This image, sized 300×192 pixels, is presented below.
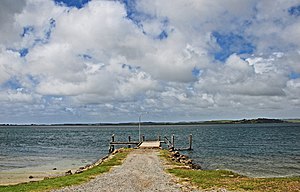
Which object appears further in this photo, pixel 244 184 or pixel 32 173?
pixel 32 173

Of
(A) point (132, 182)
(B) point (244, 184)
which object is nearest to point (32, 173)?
(A) point (132, 182)

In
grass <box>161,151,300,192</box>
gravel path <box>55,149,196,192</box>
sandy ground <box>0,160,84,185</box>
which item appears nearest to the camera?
grass <box>161,151,300,192</box>

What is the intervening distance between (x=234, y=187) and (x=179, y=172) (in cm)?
701

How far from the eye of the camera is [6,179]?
114ft

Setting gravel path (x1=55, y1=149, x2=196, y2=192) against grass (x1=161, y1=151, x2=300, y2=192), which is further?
gravel path (x1=55, y1=149, x2=196, y2=192)

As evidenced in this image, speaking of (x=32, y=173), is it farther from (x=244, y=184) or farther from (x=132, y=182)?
(x=244, y=184)

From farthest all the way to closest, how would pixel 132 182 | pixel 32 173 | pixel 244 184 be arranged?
pixel 32 173, pixel 132 182, pixel 244 184

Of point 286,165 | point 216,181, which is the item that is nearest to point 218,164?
point 286,165

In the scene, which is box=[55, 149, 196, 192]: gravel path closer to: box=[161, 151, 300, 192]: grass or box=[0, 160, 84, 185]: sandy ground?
box=[161, 151, 300, 192]: grass

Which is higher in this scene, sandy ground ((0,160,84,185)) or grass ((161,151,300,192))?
grass ((161,151,300,192))

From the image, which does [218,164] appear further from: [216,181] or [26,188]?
[26,188]

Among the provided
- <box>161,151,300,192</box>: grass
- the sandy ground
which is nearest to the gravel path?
<box>161,151,300,192</box>: grass

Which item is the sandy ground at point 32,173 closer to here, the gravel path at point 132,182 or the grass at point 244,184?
the gravel path at point 132,182

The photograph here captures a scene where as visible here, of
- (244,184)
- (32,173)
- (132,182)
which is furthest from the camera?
(32,173)
